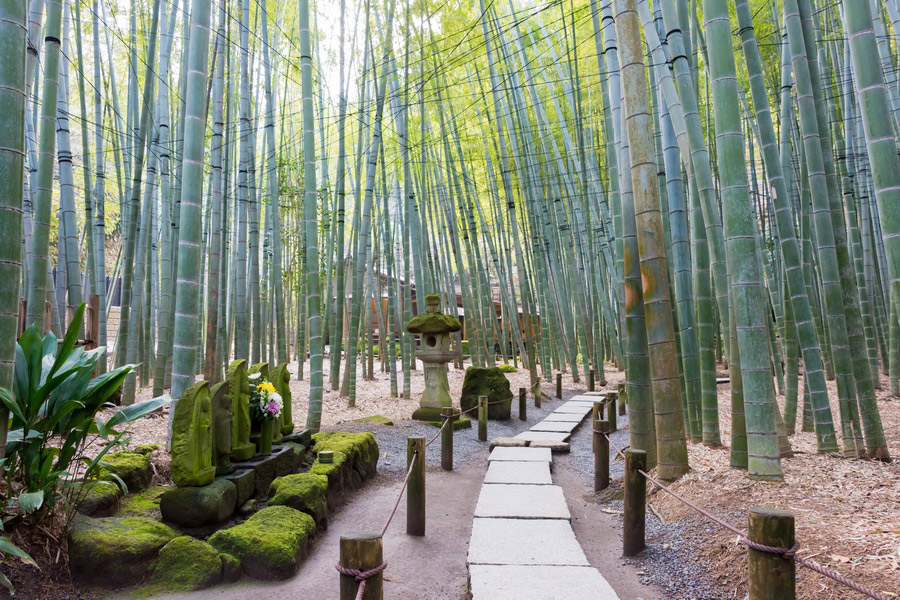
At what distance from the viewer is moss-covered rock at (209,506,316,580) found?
2.22 meters

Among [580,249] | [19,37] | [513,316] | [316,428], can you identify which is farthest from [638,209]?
[513,316]

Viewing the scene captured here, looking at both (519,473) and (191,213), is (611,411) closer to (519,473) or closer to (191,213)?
(519,473)

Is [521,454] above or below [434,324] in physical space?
below

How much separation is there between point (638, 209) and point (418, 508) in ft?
6.17

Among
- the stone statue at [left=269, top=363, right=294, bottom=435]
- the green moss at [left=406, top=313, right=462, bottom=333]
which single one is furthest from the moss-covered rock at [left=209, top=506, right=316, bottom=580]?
the green moss at [left=406, top=313, right=462, bottom=333]

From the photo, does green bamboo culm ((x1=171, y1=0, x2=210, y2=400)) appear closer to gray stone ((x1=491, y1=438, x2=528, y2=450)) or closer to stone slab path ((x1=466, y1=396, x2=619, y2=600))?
stone slab path ((x1=466, y1=396, x2=619, y2=600))

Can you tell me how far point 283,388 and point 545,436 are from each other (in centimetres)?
246

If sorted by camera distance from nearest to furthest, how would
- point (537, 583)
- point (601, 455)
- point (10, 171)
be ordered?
point (10, 171)
point (537, 583)
point (601, 455)

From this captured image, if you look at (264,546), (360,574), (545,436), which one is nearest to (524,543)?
(264,546)

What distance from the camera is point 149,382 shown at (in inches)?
284

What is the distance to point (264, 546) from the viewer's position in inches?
88.5

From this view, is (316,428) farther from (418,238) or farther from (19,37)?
(418,238)

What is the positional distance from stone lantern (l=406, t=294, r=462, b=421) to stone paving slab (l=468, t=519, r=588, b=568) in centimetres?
321

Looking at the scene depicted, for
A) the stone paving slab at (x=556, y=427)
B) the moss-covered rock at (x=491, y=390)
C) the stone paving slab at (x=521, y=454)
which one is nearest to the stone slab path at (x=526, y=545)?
the stone paving slab at (x=521, y=454)
